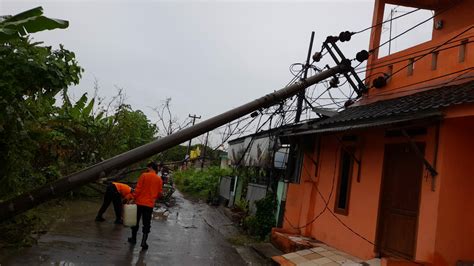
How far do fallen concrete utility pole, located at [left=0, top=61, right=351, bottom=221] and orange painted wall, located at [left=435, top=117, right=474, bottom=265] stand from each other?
3.60 metres

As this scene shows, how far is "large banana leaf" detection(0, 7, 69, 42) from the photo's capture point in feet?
19.6

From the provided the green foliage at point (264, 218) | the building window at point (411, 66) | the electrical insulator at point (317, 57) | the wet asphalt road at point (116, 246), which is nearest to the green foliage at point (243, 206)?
the wet asphalt road at point (116, 246)

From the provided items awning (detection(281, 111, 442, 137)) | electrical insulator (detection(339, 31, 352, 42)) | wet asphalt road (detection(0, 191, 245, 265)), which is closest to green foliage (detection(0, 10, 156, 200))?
wet asphalt road (detection(0, 191, 245, 265))

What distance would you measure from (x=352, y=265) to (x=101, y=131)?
44.5 ft

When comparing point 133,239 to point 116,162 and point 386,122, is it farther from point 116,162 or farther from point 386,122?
point 386,122

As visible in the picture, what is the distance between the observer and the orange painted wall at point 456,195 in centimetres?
703

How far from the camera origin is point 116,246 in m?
9.80

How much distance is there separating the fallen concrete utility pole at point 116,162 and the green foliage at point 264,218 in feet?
15.2

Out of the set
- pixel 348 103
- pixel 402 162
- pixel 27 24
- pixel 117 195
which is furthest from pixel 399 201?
pixel 117 195

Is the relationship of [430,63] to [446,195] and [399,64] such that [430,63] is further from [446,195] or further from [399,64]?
[446,195]

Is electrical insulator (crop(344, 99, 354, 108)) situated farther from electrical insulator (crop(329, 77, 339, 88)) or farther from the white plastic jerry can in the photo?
the white plastic jerry can

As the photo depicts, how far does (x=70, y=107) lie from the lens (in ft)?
46.7

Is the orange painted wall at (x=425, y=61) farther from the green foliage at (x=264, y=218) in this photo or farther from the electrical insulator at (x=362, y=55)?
the green foliage at (x=264, y=218)

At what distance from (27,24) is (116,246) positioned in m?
5.52
